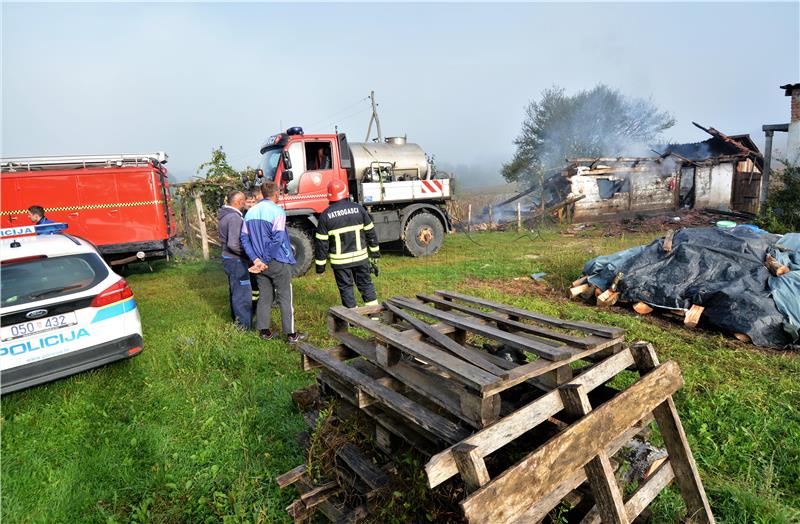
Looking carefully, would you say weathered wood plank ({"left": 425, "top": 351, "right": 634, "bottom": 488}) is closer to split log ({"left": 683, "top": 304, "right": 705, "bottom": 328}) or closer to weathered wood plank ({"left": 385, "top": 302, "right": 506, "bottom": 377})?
weathered wood plank ({"left": 385, "top": 302, "right": 506, "bottom": 377})

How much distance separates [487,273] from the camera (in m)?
8.16

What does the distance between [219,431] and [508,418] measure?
7.63ft

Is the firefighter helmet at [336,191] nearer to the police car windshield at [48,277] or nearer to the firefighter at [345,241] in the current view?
the firefighter at [345,241]

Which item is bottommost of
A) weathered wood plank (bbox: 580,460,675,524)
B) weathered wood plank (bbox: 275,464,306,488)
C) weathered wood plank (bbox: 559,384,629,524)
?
weathered wood plank (bbox: 275,464,306,488)

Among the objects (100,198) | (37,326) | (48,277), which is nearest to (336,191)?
(48,277)

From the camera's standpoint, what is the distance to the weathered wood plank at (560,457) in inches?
52.4

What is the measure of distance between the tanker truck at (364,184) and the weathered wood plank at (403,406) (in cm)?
607

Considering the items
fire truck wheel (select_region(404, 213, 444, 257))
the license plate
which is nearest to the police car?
the license plate

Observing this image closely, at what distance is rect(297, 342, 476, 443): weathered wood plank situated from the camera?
1.73 meters

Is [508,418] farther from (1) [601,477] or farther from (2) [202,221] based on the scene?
(2) [202,221]

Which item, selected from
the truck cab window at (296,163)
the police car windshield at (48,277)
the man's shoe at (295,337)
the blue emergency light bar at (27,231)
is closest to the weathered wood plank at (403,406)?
the man's shoe at (295,337)

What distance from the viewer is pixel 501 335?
7.21ft

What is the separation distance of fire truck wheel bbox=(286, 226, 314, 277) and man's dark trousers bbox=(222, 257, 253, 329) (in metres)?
2.83

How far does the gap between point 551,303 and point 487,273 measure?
2.10 meters
